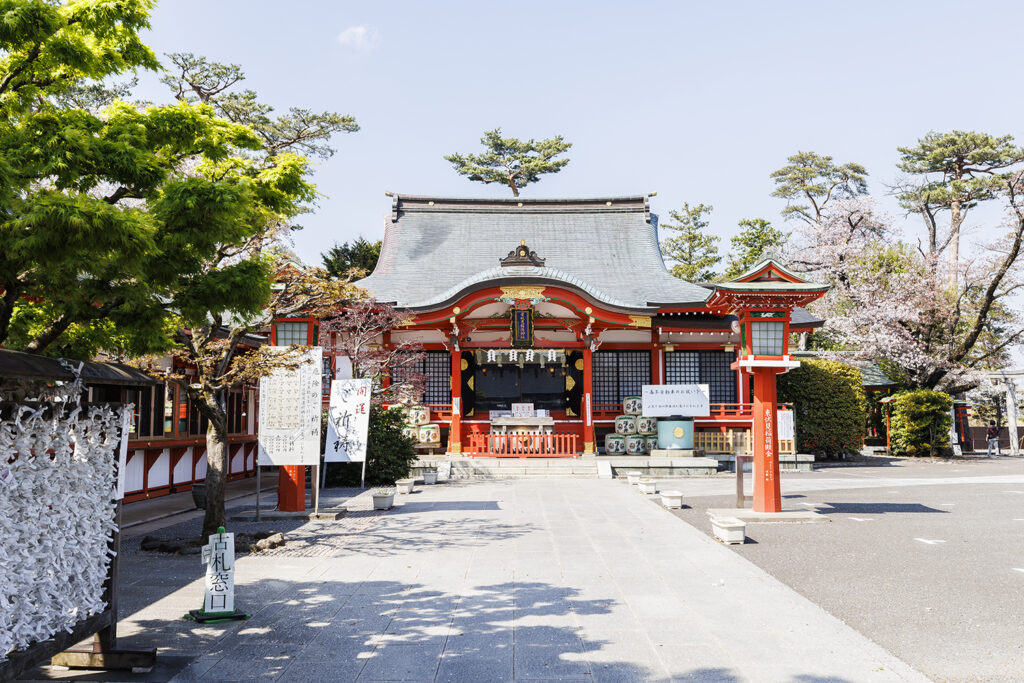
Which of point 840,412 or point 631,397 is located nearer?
point 631,397

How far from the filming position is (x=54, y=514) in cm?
423

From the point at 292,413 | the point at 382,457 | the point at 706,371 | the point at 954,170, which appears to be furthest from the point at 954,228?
the point at 292,413

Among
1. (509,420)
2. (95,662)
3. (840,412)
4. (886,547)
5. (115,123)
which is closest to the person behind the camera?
(95,662)

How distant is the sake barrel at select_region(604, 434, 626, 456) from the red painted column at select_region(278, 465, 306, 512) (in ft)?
34.2

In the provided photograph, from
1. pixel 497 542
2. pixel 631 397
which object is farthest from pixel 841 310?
pixel 497 542

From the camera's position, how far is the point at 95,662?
4742 mm

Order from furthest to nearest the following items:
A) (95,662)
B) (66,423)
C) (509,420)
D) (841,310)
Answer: (841,310)
(509,420)
(95,662)
(66,423)

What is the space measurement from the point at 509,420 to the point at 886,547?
11.8m

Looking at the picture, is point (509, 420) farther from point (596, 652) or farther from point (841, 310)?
point (841, 310)

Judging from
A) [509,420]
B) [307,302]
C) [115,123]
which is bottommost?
[509,420]

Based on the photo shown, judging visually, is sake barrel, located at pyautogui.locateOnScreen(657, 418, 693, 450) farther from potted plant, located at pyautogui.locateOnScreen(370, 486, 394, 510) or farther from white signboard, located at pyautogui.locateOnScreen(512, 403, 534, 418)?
potted plant, located at pyautogui.locateOnScreen(370, 486, 394, 510)

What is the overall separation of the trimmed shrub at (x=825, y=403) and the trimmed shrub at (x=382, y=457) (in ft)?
42.6

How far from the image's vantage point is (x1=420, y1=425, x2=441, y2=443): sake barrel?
63.5 feet

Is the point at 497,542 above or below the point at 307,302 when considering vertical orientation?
below
